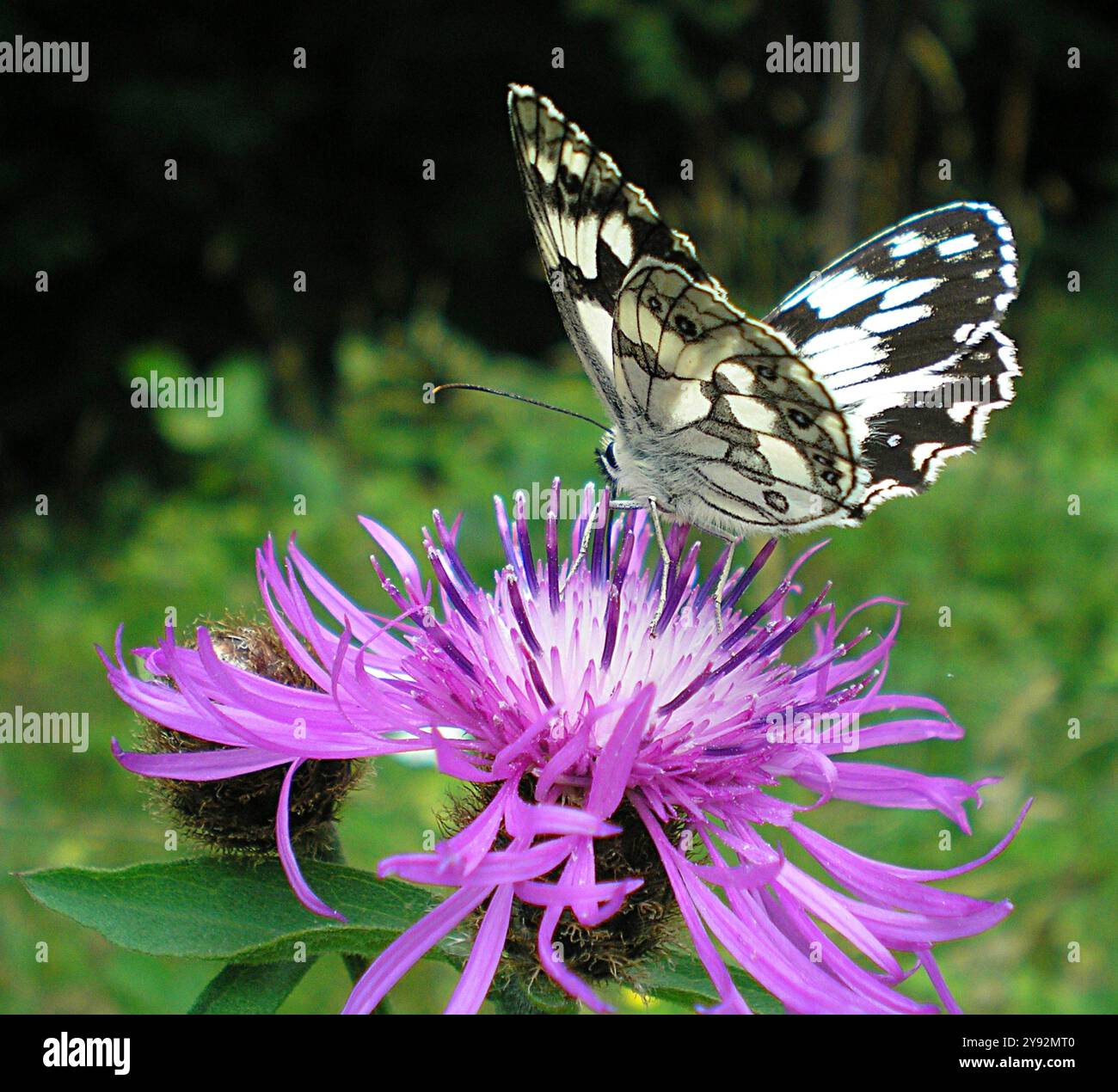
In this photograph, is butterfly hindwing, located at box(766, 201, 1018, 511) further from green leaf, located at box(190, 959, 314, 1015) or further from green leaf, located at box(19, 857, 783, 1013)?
green leaf, located at box(190, 959, 314, 1015)

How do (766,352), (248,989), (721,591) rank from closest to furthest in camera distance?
(248,989), (766,352), (721,591)

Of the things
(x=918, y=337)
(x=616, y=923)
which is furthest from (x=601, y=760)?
(x=918, y=337)

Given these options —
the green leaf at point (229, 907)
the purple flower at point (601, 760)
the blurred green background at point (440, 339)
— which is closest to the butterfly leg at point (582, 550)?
the purple flower at point (601, 760)

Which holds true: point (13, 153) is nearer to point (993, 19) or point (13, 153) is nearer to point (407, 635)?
point (993, 19)

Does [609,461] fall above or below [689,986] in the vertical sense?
above

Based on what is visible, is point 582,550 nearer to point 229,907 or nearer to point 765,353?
point 765,353

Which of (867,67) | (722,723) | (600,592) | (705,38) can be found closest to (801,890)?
(722,723)
